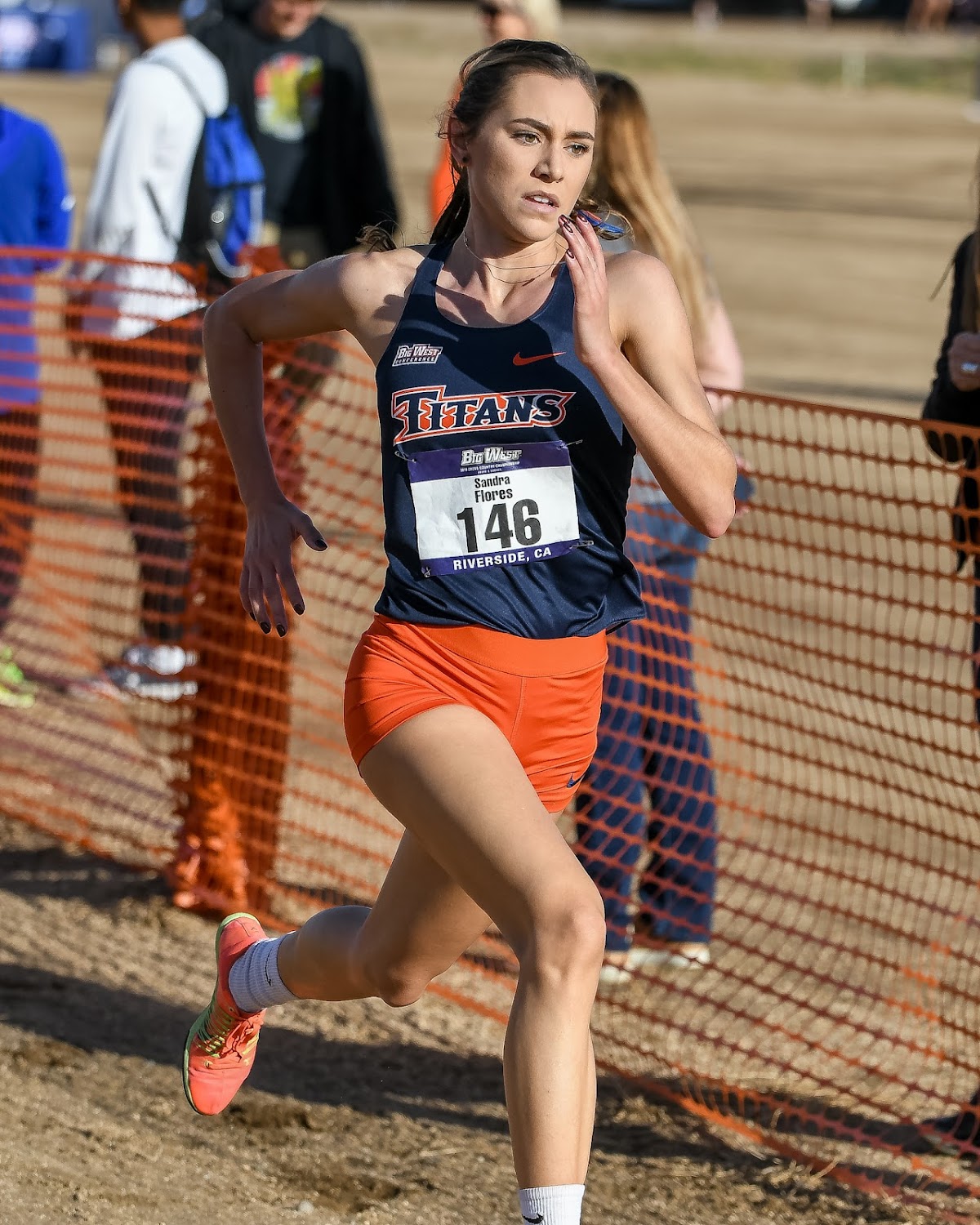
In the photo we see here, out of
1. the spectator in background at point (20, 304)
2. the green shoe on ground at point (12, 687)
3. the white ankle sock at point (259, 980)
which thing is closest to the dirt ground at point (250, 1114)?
the white ankle sock at point (259, 980)

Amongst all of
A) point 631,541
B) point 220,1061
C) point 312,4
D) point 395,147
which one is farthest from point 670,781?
point 395,147

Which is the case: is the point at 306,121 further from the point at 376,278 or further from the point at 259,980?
the point at 259,980

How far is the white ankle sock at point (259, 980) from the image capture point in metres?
3.60

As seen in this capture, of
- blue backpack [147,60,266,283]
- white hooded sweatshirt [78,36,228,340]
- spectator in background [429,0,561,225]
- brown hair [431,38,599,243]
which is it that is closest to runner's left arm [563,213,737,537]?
brown hair [431,38,599,243]

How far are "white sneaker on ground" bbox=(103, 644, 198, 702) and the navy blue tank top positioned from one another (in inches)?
89.6

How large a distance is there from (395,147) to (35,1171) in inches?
734

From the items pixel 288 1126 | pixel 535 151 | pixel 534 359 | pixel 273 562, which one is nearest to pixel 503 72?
pixel 535 151

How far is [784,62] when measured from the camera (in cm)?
3581

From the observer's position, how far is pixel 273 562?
3.40 meters

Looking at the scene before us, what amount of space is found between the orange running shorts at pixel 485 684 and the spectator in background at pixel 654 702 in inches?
53.2

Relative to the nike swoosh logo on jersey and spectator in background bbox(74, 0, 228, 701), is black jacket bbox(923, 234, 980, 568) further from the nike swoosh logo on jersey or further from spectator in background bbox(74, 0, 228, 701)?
spectator in background bbox(74, 0, 228, 701)

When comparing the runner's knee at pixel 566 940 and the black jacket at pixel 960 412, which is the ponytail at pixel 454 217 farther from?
the runner's knee at pixel 566 940

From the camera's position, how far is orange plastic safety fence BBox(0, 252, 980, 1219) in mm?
4094

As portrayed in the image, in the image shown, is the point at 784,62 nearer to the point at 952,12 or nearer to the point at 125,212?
the point at 952,12
